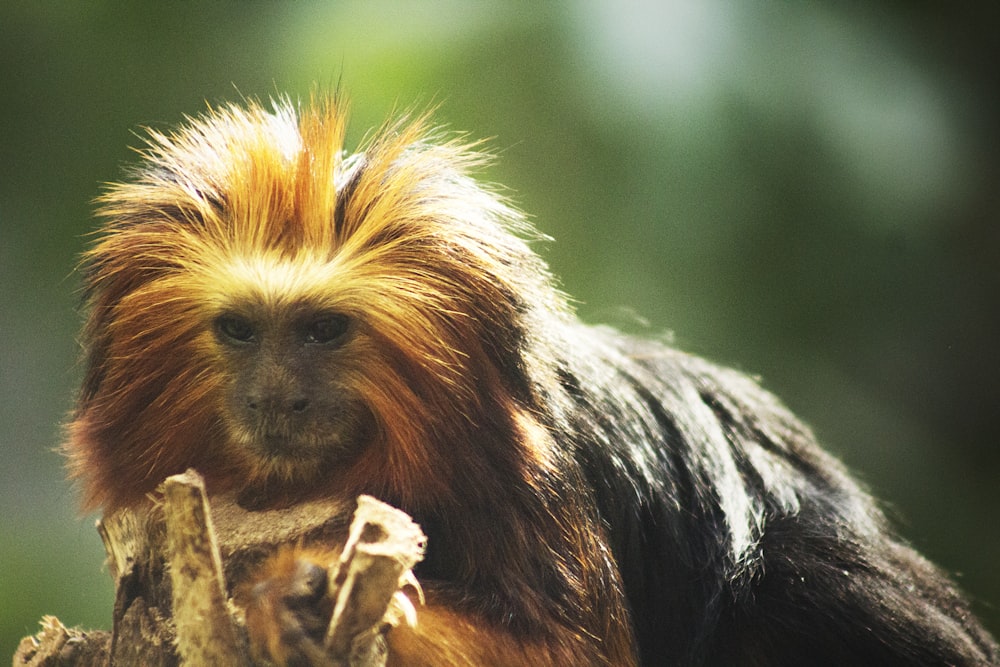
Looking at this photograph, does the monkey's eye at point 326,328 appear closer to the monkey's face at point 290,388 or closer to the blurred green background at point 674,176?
the monkey's face at point 290,388

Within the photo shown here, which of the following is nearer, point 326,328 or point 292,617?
point 292,617

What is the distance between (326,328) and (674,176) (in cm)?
78

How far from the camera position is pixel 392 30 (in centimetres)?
170

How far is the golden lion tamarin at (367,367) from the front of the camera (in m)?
1.46

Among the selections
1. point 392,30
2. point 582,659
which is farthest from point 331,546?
point 392,30

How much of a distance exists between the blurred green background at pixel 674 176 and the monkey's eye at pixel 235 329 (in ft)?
1.09

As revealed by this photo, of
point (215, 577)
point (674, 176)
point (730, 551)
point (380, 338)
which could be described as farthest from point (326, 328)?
point (730, 551)

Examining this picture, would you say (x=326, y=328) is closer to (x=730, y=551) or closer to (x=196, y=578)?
(x=196, y=578)

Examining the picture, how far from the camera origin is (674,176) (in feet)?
6.17

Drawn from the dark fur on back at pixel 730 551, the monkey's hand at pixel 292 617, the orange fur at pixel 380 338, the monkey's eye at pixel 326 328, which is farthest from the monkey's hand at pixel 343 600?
the dark fur on back at pixel 730 551

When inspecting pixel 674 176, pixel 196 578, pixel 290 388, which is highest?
pixel 674 176

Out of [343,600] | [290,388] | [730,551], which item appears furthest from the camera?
[730,551]

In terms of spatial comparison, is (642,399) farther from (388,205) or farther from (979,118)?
(979,118)

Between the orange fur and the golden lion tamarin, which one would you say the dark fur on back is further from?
the orange fur
